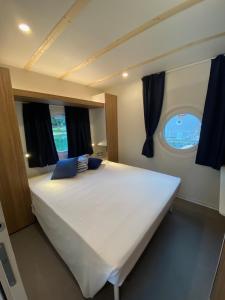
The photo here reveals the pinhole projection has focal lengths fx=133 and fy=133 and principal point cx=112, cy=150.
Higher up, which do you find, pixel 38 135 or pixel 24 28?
pixel 24 28

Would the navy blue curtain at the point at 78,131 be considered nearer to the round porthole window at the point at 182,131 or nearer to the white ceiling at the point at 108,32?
the white ceiling at the point at 108,32

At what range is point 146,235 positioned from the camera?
3.86 ft

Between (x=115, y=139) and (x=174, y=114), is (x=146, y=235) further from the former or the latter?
(x=115, y=139)

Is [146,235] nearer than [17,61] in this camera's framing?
Yes

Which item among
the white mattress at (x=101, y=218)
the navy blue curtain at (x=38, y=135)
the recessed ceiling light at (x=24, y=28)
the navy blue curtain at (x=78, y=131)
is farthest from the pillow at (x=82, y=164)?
the recessed ceiling light at (x=24, y=28)

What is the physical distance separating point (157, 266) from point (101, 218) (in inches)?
32.9

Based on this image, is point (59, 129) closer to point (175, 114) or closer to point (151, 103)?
point (151, 103)

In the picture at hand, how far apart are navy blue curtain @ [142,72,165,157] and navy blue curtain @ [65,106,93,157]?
1.37m

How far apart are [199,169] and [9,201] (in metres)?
3.11

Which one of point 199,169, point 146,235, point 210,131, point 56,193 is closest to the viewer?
point 146,235

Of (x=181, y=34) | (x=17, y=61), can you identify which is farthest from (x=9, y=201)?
(x=181, y=34)

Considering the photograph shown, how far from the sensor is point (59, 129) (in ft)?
9.28

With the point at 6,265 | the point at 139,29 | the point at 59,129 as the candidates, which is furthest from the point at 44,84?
the point at 6,265

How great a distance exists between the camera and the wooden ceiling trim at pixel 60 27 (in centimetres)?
113
